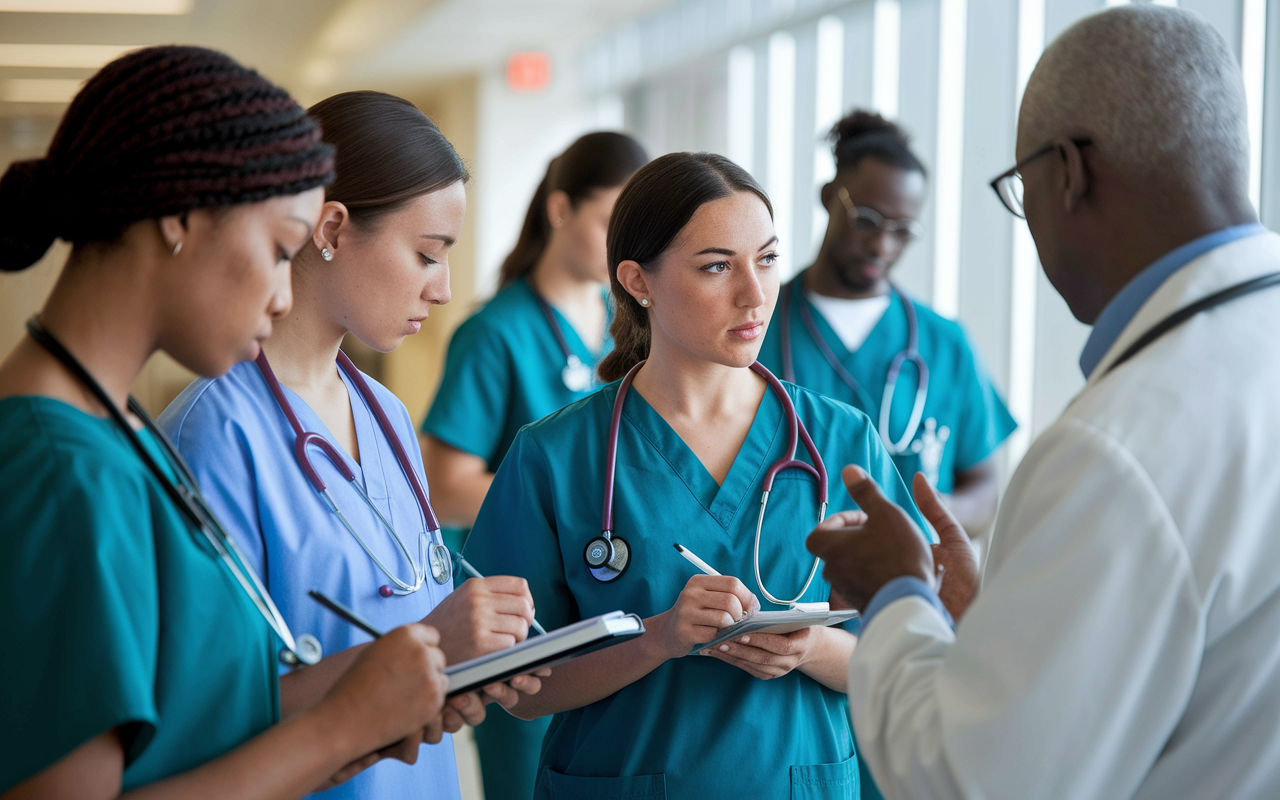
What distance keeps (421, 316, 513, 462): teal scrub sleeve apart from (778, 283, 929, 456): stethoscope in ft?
2.29

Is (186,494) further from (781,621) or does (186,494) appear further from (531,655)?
(781,621)

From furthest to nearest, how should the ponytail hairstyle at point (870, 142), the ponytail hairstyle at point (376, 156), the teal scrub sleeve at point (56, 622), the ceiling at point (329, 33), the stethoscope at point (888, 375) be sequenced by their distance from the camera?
1. the ceiling at point (329, 33)
2. the ponytail hairstyle at point (870, 142)
3. the stethoscope at point (888, 375)
4. the ponytail hairstyle at point (376, 156)
5. the teal scrub sleeve at point (56, 622)

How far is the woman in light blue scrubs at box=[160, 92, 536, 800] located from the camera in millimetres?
1203

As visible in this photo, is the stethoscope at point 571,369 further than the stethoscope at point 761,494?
Yes

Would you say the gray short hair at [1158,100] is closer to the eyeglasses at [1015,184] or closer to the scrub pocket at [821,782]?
the eyeglasses at [1015,184]

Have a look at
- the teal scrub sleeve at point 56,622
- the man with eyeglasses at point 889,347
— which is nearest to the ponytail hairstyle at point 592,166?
the man with eyeglasses at point 889,347

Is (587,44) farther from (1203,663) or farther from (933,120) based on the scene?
(1203,663)

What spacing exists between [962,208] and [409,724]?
2607 millimetres

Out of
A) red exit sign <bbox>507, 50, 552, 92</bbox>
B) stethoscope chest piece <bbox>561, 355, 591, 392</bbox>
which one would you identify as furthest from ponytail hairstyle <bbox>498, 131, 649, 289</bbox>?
red exit sign <bbox>507, 50, 552, 92</bbox>

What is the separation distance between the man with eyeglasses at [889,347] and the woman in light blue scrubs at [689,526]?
0.92m

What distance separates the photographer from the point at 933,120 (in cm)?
324

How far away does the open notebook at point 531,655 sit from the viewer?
1.00m

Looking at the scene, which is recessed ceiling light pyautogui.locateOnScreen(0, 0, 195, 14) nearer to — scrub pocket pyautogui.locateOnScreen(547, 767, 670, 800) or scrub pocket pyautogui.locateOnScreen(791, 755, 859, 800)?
scrub pocket pyautogui.locateOnScreen(547, 767, 670, 800)

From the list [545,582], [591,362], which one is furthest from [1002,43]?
[545,582]
